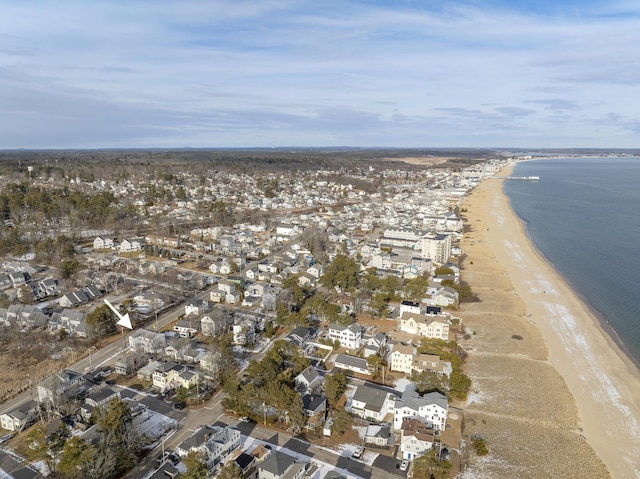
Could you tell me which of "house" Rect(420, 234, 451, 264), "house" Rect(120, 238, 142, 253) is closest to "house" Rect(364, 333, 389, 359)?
"house" Rect(420, 234, 451, 264)

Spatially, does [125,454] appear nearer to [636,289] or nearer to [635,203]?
[636,289]

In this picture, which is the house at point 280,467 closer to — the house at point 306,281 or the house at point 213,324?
the house at point 213,324

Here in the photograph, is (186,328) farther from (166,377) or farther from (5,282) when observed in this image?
(5,282)

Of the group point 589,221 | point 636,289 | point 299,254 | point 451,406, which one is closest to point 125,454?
point 451,406

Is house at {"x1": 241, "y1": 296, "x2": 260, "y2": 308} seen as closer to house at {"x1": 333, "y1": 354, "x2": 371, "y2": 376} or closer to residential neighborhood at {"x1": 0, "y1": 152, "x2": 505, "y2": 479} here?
residential neighborhood at {"x1": 0, "y1": 152, "x2": 505, "y2": 479}

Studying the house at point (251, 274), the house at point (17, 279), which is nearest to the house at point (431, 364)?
the house at point (251, 274)
